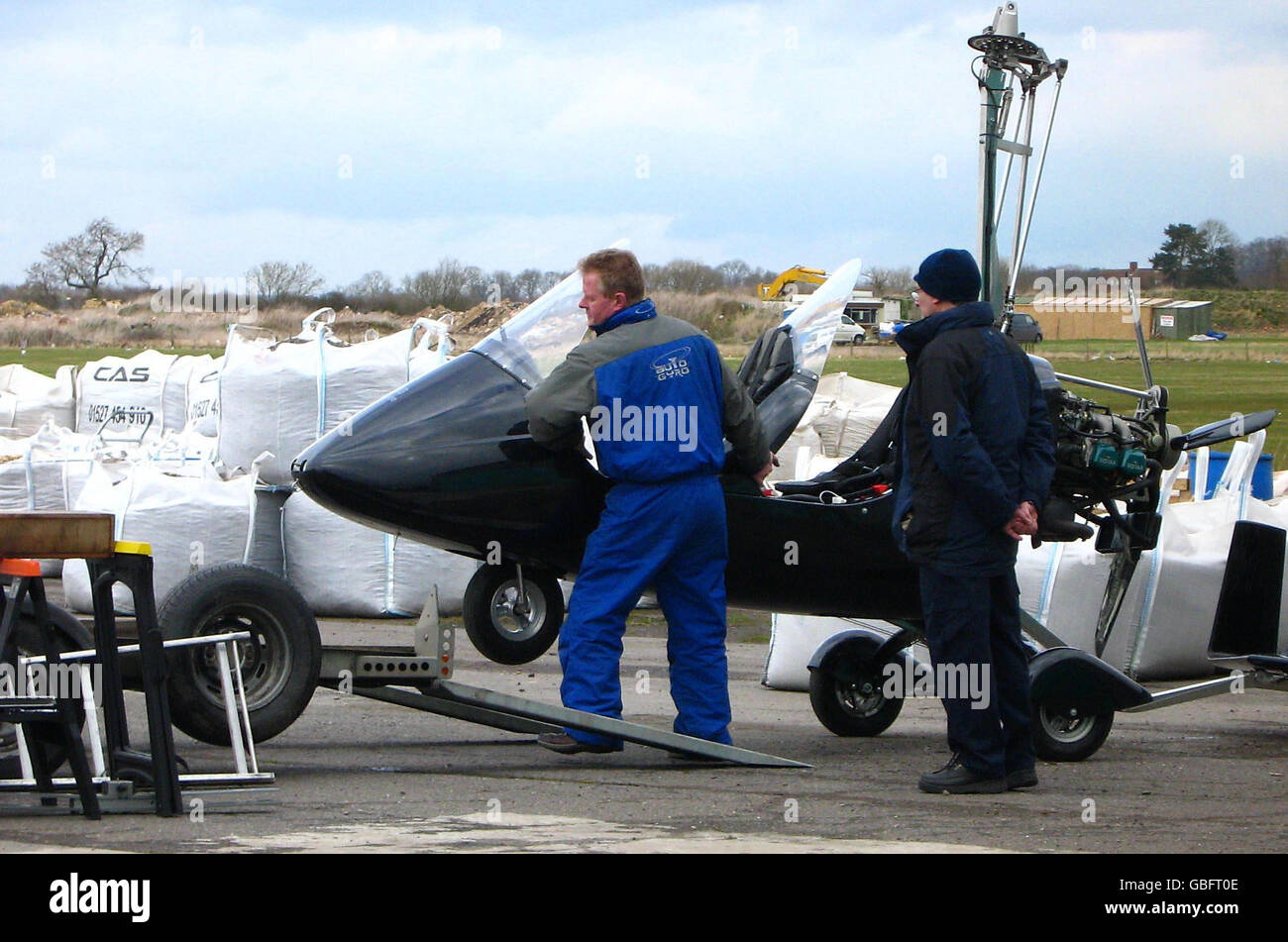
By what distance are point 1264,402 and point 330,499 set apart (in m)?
30.6

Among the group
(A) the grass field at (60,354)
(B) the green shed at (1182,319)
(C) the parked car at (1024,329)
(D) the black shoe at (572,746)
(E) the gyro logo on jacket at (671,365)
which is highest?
(B) the green shed at (1182,319)

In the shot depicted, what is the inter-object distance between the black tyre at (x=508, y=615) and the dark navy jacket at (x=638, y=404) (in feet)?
1.97

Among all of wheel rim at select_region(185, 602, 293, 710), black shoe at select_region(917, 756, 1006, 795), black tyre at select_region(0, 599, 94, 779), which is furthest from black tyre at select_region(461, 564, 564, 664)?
black shoe at select_region(917, 756, 1006, 795)

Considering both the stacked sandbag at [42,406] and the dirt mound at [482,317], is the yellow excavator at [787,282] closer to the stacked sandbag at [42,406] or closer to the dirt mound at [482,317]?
the dirt mound at [482,317]

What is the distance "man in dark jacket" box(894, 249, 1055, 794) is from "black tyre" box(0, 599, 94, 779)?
9.30ft

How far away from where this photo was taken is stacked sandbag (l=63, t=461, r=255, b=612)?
998 cm

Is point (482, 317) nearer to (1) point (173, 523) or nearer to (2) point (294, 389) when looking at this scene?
(2) point (294, 389)

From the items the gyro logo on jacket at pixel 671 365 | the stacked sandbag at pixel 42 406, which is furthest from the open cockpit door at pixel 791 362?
the stacked sandbag at pixel 42 406

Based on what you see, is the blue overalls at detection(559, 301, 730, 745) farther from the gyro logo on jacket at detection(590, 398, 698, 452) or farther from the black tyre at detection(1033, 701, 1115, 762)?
the black tyre at detection(1033, 701, 1115, 762)

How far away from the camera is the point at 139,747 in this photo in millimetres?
6121

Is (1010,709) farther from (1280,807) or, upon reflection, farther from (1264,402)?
(1264,402)

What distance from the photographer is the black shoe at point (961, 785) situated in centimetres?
569

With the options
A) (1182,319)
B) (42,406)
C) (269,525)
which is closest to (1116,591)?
(269,525)

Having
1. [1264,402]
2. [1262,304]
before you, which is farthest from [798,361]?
[1262,304]
